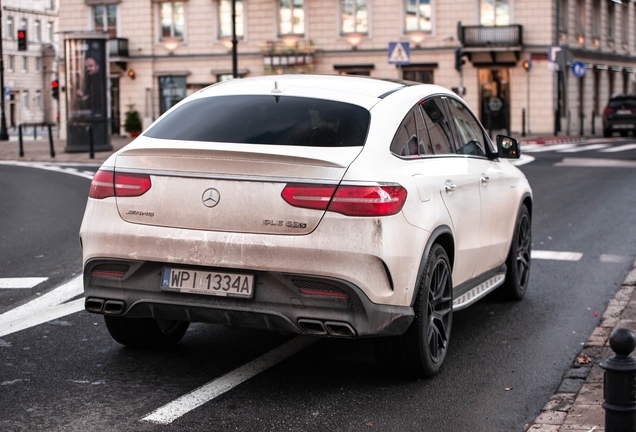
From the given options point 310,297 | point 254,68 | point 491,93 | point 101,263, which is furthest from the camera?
point 254,68

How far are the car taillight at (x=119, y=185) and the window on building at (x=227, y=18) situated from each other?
44.1 m

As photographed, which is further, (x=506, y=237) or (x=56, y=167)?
(x=56, y=167)

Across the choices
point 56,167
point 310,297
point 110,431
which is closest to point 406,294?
point 310,297

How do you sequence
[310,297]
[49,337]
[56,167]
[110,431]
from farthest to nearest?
[56,167], [49,337], [310,297], [110,431]

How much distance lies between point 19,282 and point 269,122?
3.88 m

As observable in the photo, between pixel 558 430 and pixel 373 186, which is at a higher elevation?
pixel 373 186

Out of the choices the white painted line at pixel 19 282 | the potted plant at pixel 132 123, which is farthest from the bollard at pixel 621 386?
the potted plant at pixel 132 123

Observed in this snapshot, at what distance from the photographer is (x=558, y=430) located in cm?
448

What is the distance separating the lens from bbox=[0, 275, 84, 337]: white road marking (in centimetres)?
664

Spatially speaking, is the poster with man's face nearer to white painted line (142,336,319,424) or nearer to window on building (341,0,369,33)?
window on building (341,0,369,33)

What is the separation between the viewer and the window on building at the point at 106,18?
50.5 m

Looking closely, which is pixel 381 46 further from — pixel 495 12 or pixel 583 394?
pixel 583 394

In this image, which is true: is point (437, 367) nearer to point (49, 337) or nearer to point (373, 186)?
point (373, 186)

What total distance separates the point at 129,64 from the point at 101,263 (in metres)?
46.4
